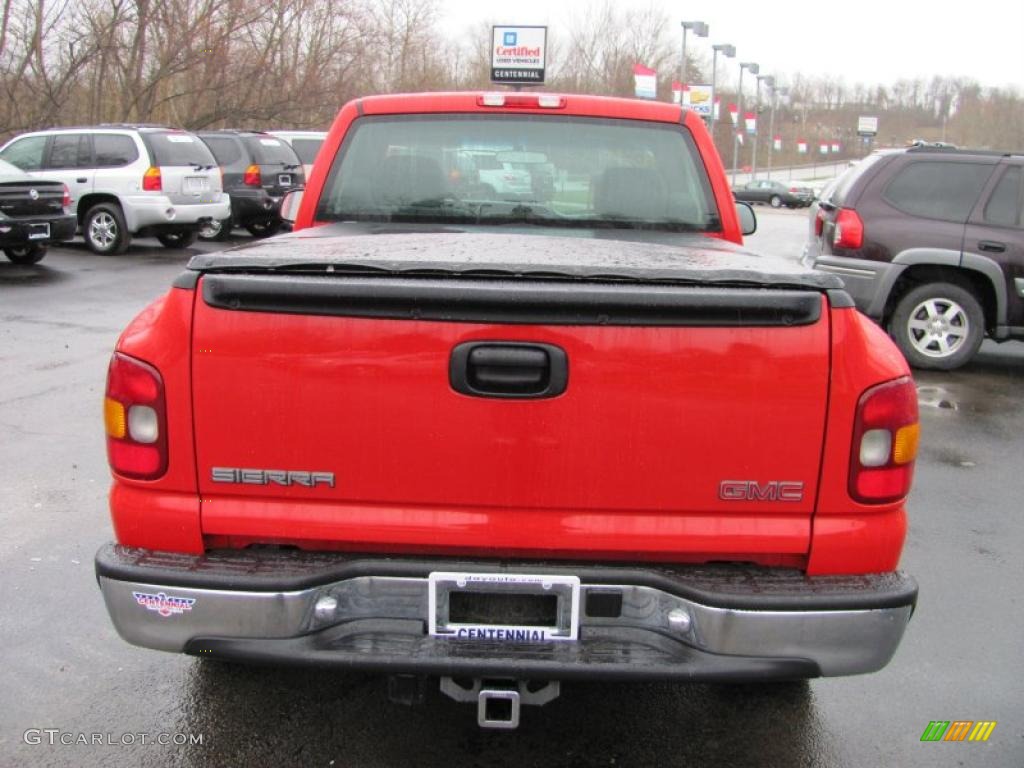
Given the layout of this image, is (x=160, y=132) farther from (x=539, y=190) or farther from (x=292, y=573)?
(x=292, y=573)

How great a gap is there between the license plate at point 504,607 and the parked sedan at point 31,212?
11.9 metres

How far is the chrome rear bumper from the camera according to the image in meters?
2.32

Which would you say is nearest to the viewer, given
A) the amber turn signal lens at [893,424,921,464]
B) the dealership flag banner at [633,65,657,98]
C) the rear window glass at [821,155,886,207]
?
the amber turn signal lens at [893,424,921,464]

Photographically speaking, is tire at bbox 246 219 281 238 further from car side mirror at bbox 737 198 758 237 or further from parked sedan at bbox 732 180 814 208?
parked sedan at bbox 732 180 814 208

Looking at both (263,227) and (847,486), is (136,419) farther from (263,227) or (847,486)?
(263,227)

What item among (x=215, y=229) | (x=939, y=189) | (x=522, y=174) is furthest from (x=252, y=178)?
(x=522, y=174)

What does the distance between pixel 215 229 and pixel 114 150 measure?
278 centimetres

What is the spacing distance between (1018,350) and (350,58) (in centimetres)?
3368

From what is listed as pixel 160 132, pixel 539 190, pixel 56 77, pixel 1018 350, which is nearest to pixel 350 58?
pixel 56 77

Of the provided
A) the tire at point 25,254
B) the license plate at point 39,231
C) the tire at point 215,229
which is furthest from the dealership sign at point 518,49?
the license plate at point 39,231

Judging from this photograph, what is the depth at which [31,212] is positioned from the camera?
1252 cm

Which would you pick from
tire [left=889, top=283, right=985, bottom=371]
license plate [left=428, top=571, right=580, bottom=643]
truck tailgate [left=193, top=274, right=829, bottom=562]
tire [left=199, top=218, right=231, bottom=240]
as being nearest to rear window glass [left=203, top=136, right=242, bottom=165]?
tire [left=199, top=218, right=231, bottom=240]

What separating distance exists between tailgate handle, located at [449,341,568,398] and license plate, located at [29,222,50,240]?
11984 millimetres

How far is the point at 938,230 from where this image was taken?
822cm
